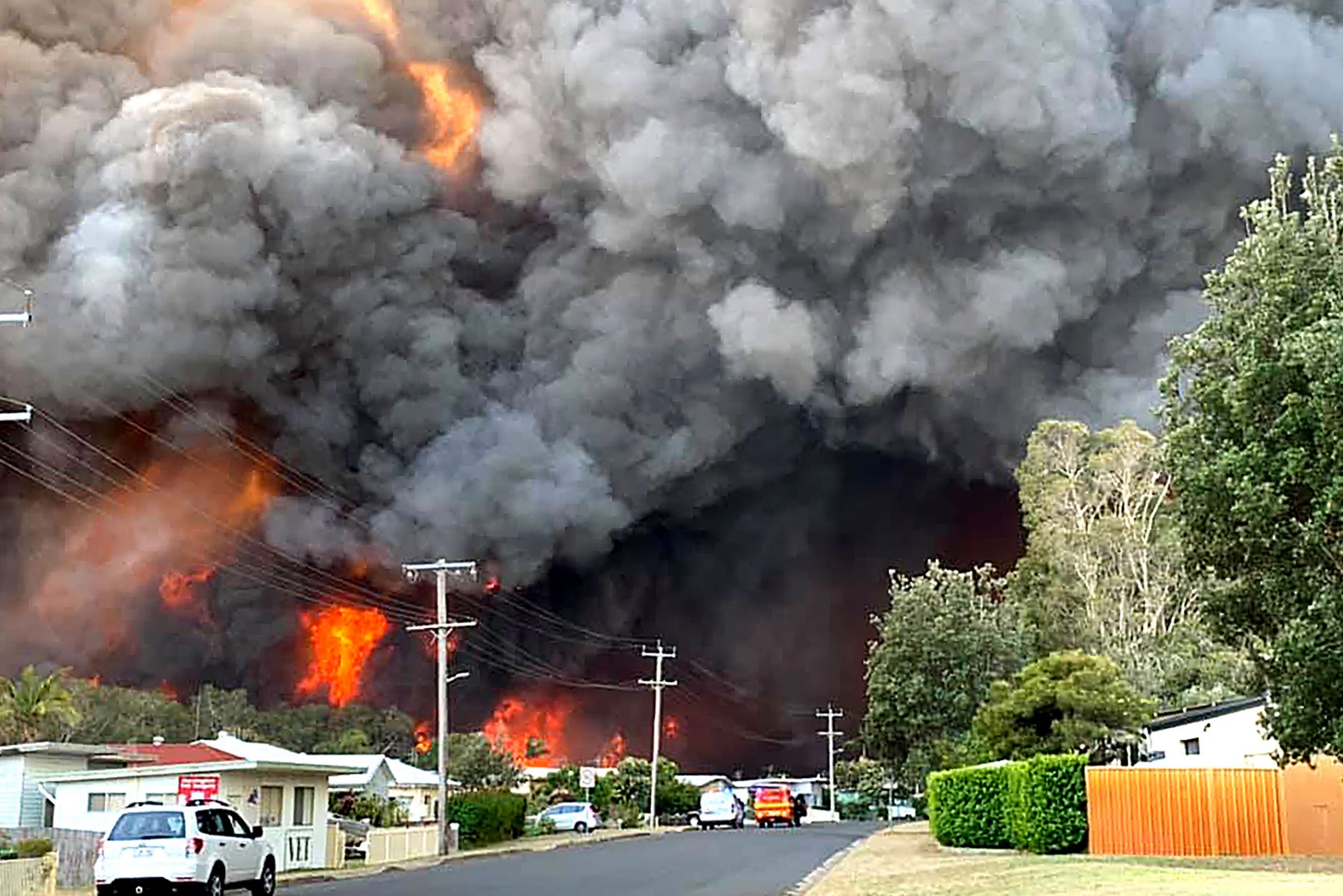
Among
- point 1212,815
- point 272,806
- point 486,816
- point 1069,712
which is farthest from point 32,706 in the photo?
point 1212,815

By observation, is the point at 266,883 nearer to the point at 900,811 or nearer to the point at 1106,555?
the point at 1106,555

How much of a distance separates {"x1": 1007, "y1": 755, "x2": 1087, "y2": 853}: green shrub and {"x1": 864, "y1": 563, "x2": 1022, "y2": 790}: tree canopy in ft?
75.8

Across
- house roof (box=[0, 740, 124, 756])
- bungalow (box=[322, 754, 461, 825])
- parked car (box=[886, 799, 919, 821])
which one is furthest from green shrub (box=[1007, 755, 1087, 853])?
parked car (box=[886, 799, 919, 821])

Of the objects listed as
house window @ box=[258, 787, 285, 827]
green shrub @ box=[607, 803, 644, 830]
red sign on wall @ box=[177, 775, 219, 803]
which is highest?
red sign on wall @ box=[177, 775, 219, 803]

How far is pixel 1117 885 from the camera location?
2027 cm

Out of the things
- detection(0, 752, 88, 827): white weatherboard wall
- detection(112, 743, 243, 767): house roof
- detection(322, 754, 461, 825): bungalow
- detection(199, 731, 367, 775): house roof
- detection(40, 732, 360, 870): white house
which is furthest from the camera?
detection(322, 754, 461, 825): bungalow

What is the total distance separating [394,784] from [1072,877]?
150 feet

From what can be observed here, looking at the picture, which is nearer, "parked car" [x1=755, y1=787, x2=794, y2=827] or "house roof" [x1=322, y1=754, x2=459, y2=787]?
"house roof" [x1=322, y1=754, x2=459, y2=787]

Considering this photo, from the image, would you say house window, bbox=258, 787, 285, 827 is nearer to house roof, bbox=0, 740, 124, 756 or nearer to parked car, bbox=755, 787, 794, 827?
house roof, bbox=0, 740, 124, 756

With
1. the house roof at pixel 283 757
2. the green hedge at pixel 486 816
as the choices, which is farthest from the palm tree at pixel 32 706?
the green hedge at pixel 486 816

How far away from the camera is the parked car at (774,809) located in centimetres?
7412

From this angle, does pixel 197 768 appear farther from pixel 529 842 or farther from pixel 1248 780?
pixel 1248 780

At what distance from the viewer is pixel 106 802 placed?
3938cm

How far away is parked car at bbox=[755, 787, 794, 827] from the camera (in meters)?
74.1
